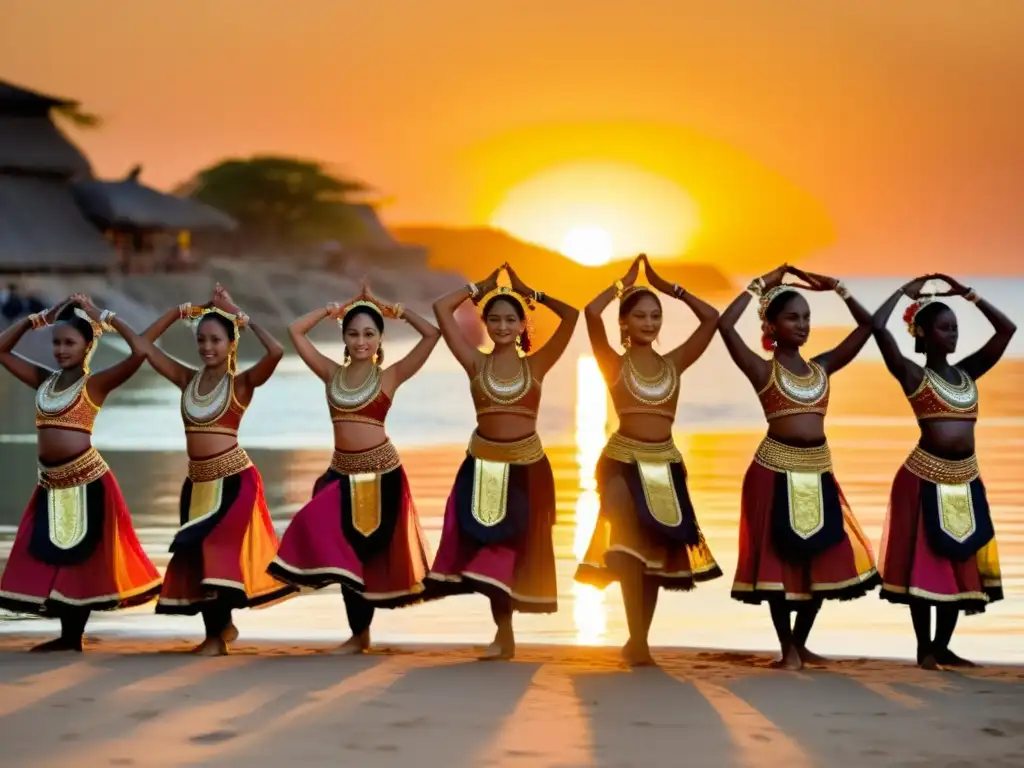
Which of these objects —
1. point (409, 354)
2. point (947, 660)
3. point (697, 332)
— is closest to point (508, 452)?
point (409, 354)

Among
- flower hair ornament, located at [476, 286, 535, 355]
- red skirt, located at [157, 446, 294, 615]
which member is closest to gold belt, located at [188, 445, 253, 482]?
red skirt, located at [157, 446, 294, 615]

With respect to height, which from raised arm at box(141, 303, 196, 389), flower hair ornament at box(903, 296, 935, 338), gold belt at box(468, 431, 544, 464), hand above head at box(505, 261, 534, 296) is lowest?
gold belt at box(468, 431, 544, 464)

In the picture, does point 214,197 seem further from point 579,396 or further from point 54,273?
point 579,396

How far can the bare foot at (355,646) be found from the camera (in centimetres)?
851

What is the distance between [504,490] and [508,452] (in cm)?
Result: 18

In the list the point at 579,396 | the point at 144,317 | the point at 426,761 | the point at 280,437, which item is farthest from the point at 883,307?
the point at 144,317

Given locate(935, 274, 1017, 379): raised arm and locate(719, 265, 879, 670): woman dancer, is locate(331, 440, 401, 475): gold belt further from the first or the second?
locate(935, 274, 1017, 379): raised arm

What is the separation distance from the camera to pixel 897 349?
8.38 meters

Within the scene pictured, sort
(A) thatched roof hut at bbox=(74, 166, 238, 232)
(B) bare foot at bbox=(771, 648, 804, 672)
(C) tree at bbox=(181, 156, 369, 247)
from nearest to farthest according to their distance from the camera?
1. (B) bare foot at bbox=(771, 648, 804, 672)
2. (A) thatched roof hut at bbox=(74, 166, 238, 232)
3. (C) tree at bbox=(181, 156, 369, 247)

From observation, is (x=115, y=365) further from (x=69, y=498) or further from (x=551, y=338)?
(x=551, y=338)

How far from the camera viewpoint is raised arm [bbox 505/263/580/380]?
28.0 feet

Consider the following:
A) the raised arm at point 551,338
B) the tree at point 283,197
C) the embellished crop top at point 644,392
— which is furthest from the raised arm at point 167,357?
the tree at point 283,197

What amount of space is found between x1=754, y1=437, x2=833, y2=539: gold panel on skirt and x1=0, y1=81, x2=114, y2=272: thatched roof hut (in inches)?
1856

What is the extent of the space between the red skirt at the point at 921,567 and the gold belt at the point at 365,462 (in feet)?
7.36
